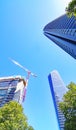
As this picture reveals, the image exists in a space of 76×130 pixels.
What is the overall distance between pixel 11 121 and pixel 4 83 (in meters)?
168

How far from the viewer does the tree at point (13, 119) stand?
28.1m

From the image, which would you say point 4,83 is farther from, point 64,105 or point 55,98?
point 64,105

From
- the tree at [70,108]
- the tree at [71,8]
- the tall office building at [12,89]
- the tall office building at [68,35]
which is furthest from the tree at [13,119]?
the tall office building at [12,89]

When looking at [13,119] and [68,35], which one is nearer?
[13,119]

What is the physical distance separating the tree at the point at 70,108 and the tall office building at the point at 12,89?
13284cm

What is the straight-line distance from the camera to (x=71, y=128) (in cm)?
2461

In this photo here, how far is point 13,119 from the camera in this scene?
94.0 ft

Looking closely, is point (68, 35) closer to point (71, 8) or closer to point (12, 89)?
point (71, 8)

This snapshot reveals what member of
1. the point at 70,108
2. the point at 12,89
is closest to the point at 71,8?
the point at 70,108

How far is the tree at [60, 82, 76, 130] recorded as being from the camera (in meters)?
25.0

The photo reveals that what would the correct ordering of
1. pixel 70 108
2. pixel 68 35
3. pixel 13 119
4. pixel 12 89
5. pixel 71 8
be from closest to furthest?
pixel 71 8 → pixel 70 108 → pixel 13 119 → pixel 68 35 → pixel 12 89

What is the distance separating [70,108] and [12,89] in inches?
6157

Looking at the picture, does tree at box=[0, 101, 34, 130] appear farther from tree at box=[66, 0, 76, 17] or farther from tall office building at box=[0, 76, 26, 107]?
tall office building at box=[0, 76, 26, 107]

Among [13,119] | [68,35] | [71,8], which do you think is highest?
[68,35]
